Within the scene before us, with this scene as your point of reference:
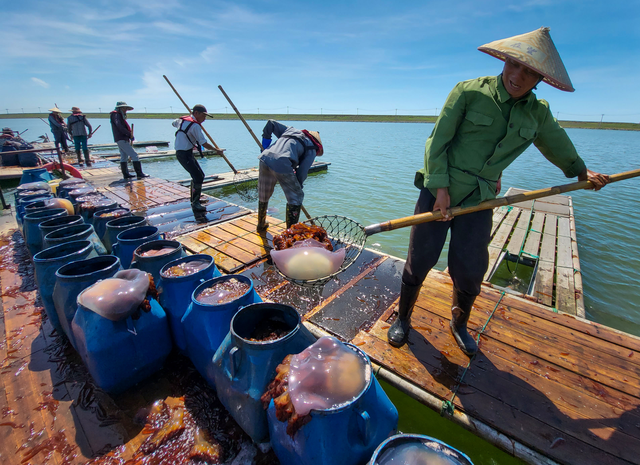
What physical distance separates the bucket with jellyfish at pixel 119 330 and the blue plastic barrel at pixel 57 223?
1816 mm

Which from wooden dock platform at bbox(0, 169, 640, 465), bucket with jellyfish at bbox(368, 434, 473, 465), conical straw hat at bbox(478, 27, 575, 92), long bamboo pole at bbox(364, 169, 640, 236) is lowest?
wooden dock platform at bbox(0, 169, 640, 465)

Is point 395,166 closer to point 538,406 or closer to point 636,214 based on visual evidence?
point 636,214

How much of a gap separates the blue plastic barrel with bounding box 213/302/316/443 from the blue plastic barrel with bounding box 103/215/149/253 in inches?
98.2

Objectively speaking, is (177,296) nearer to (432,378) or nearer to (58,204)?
(432,378)

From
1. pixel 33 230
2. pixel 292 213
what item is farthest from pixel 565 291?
pixel 33 230

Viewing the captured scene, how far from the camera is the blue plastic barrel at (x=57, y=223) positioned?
334 centimetres

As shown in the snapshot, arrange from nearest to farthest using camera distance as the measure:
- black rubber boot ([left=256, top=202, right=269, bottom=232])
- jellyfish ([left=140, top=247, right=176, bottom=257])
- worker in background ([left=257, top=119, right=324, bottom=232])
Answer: jellyfish ([left=140, top=247, right=176, bottom=257])
worker in background ([left=257, top=119, right=324, bottom=232])
black rubber boot ([left=256, top=202, right=269, bottom=232])

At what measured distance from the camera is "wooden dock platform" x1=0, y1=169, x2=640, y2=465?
1.95 metres

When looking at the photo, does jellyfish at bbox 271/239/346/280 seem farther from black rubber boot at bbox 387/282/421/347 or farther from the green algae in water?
the green algae in water

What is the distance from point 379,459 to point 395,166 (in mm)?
19957

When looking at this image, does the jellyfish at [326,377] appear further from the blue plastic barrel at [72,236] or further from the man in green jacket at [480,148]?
the blue plastic barrel at [72,236]

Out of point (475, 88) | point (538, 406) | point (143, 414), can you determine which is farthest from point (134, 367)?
point (475, 88)

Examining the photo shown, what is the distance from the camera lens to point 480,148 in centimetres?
216

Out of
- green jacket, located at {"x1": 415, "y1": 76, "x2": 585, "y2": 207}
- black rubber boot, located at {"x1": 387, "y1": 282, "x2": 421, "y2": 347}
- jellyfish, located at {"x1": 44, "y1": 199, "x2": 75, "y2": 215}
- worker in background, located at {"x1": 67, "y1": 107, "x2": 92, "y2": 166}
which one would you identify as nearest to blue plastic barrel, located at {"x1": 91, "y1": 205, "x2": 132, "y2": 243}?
jellyfish, located at {"x1": 44, "y1": 199, "x2": 75, "y2": 215}
